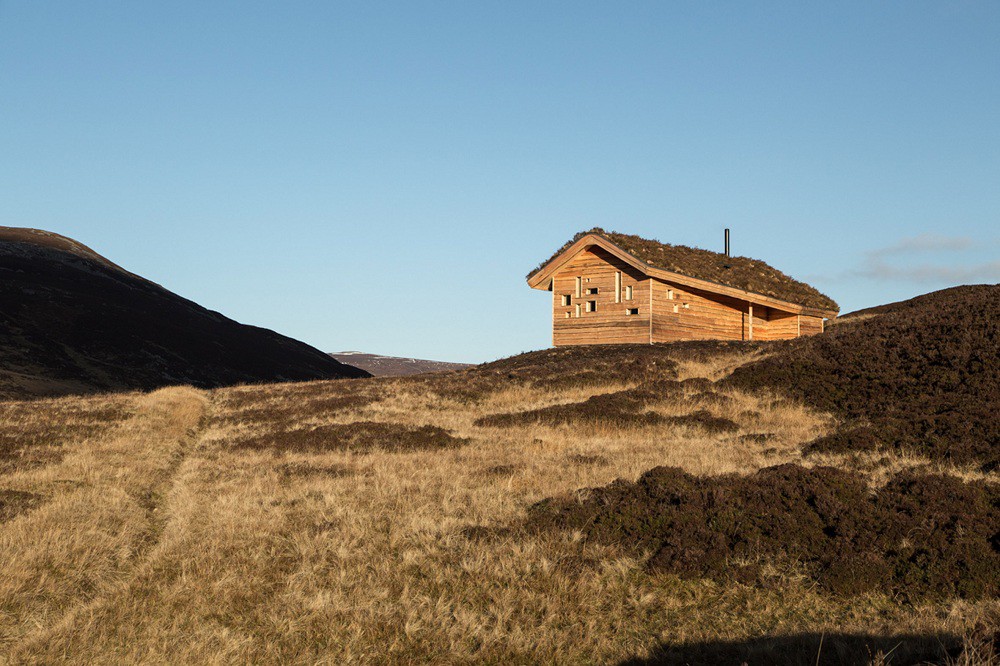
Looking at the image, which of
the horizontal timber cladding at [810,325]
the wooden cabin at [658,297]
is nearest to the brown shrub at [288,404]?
the wooden cabin at [658,297]

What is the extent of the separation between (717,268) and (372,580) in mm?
37615

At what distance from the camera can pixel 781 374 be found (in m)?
24.8

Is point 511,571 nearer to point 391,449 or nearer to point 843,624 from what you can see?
point 843,624

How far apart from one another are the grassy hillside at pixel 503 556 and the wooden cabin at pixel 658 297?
71.0ft

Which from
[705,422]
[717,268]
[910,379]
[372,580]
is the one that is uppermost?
[717,268]

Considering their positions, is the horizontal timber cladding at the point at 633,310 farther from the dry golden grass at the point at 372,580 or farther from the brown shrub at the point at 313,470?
the brown shrub at the point at 313,470

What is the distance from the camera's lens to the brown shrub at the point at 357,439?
732 inches

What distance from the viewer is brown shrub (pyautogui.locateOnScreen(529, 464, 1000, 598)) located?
27.6 ft

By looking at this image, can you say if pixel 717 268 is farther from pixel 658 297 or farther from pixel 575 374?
pixel 575 374

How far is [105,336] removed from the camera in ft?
245

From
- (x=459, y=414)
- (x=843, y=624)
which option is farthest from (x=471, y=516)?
(x=459, y=414)

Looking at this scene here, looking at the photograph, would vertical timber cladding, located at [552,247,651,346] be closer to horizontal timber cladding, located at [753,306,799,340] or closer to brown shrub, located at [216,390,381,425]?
horizontal timber cladding, located at [753,306,799,340]

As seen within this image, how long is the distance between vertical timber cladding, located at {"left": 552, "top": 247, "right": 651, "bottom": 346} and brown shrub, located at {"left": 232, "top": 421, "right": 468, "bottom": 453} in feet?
66.3

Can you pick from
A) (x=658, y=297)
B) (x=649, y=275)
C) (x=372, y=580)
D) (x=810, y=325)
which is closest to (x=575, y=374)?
(x=649, y=275)
